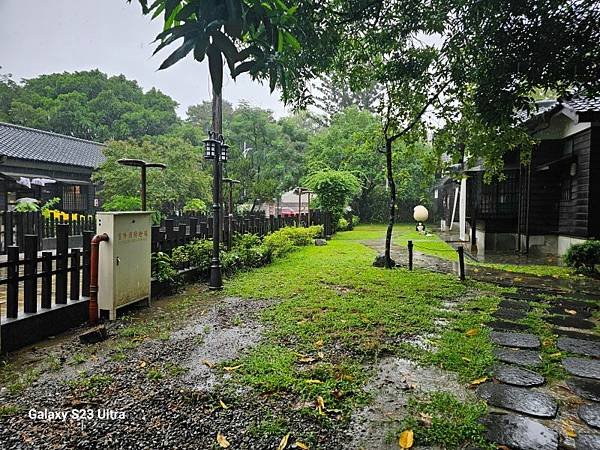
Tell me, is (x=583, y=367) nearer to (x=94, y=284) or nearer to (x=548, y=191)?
(x=94, y=284)

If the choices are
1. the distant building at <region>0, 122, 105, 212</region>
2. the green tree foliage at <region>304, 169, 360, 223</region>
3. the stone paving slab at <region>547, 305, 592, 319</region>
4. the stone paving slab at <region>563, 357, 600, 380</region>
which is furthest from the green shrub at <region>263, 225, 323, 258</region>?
the distant building at <region>0, 122, 105, 212</region>

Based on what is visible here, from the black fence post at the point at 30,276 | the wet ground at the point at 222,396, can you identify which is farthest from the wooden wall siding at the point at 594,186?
the black fence post at the point at 30,276

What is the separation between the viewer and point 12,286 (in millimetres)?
3264

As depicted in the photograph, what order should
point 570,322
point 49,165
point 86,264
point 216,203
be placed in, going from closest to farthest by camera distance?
1. point 86,264
2. point 570,322
3. point 216,203
4. point 49,165

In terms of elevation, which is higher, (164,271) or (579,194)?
(579,194)

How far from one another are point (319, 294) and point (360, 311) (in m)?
0.94

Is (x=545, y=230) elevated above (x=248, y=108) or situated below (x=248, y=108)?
below

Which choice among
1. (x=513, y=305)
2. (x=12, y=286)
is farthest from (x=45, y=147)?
(x=513, y=305)

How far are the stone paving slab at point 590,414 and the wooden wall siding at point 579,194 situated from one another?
7.82m

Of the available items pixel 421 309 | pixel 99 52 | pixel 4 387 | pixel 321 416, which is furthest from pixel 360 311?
pixel 99 52

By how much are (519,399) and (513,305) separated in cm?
274

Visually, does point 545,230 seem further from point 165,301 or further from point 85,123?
point 85,123

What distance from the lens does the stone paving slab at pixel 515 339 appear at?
3434 millimetres

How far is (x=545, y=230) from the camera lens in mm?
10594
